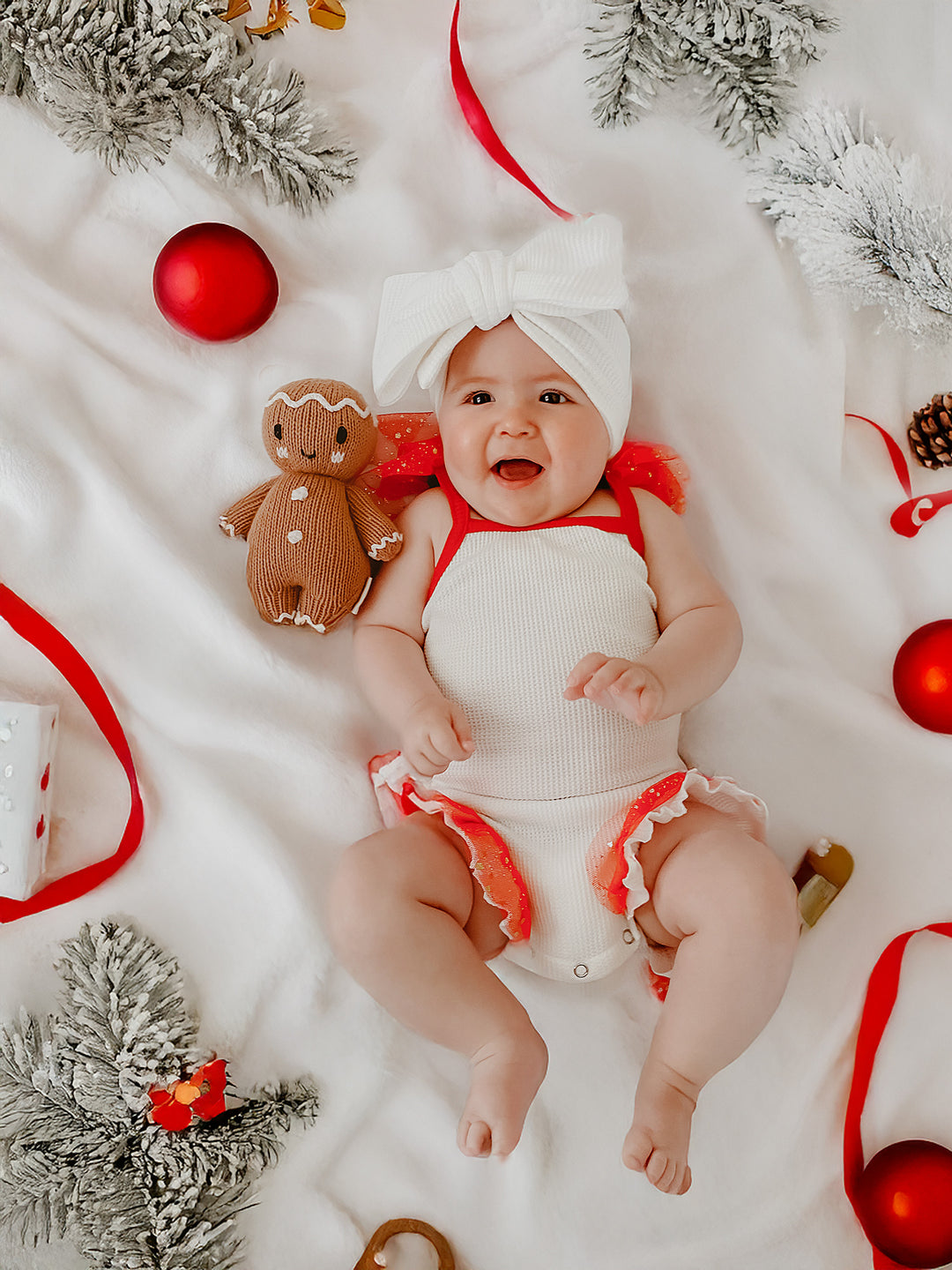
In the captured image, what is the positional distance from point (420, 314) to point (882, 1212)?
4.00 feet

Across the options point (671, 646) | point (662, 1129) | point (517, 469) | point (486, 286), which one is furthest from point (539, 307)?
point (662, 1129)

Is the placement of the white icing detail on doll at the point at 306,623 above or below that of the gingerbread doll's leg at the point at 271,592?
below

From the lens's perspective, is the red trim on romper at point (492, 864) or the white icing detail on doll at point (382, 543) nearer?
the red trim on romper at point (492, 864)

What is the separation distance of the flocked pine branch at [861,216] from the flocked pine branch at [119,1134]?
4.39ft

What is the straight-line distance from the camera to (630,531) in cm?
140

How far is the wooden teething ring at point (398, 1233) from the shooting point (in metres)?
1.24

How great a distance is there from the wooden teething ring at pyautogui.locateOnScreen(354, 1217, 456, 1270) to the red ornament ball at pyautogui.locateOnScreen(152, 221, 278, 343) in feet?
3.76

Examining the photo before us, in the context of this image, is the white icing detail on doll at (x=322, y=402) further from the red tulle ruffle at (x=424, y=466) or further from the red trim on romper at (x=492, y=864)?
the red trim on romper at (x=492, y=864)

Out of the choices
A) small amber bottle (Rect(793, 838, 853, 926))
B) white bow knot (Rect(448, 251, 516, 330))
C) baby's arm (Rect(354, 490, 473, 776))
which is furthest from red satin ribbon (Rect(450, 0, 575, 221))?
small amber bottle (Rect(793, 838, 853, 926))

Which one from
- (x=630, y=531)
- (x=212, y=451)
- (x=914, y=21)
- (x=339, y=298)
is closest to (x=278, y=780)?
(x=212, y=451)

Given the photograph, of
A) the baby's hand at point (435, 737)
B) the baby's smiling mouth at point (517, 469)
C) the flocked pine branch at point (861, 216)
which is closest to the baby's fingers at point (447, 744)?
the baby's hand at point (435, 737)

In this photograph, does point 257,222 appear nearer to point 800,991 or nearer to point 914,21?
point 914,21

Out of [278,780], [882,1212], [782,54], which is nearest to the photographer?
[882,1212]

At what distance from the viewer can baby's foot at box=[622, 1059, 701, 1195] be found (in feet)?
3.50
